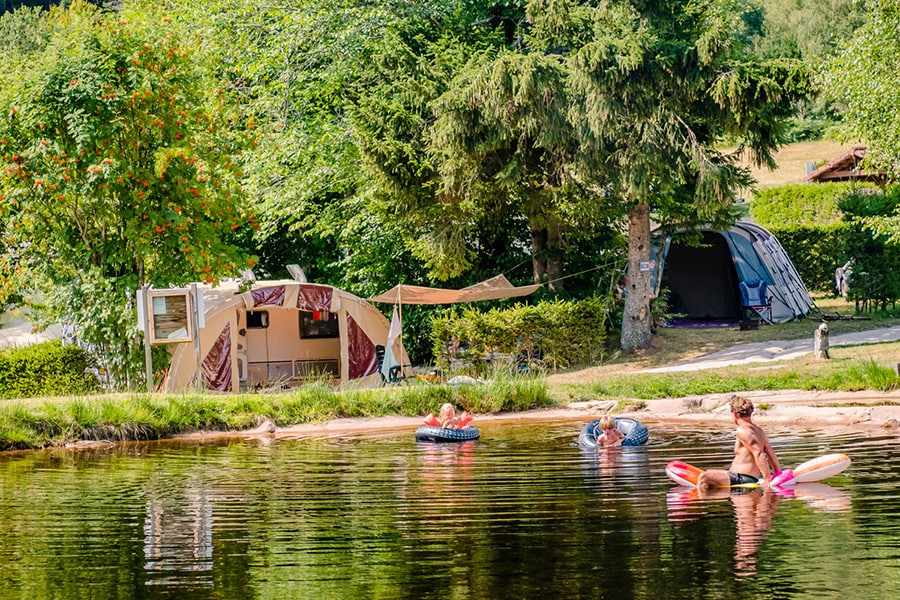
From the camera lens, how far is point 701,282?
35.0 metres

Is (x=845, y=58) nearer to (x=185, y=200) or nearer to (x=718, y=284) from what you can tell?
(x=718, y=284)

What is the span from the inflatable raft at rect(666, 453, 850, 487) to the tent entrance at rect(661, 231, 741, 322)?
70.9ft

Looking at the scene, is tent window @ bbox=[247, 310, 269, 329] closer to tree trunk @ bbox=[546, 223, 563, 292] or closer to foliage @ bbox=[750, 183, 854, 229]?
tree trunk @ bbox=[546, 223, 563, 292]

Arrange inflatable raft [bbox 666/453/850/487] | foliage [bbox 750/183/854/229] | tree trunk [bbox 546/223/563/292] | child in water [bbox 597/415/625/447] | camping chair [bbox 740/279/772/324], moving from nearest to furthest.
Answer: inflatable raft [bbox 666/453/850/487] → child in water [bbox 597/415/625/447] → tree trunk [bbox 546/223/563/292] → camping chair [bbox 740/279/772/324] → foliage [bbox 750/183/854/229]

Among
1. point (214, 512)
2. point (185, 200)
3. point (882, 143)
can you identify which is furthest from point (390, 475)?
point (882, 143)

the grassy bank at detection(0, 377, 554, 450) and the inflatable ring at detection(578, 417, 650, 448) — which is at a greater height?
the grassy bank at detection(0, 377, 554, 450)

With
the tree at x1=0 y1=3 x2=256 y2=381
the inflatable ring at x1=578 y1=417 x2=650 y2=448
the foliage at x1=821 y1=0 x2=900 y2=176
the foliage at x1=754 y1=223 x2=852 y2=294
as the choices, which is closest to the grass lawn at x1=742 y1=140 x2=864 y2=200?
the foliage at x1=754 y1=223 x2=852 y2=294

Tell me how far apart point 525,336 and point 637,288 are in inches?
119

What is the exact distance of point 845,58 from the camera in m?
25.4

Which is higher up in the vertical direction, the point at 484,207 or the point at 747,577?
the point at 484,207

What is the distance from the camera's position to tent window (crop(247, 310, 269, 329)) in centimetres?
2898

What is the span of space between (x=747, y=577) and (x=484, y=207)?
19439 millimetres

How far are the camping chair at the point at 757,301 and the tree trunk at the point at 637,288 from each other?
13.8 ft

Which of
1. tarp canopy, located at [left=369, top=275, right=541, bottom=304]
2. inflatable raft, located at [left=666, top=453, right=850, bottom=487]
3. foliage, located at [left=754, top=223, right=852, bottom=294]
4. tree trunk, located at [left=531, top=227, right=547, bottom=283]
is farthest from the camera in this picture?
foliage, located at [left=754, top=223, right=852, bottom=294]
